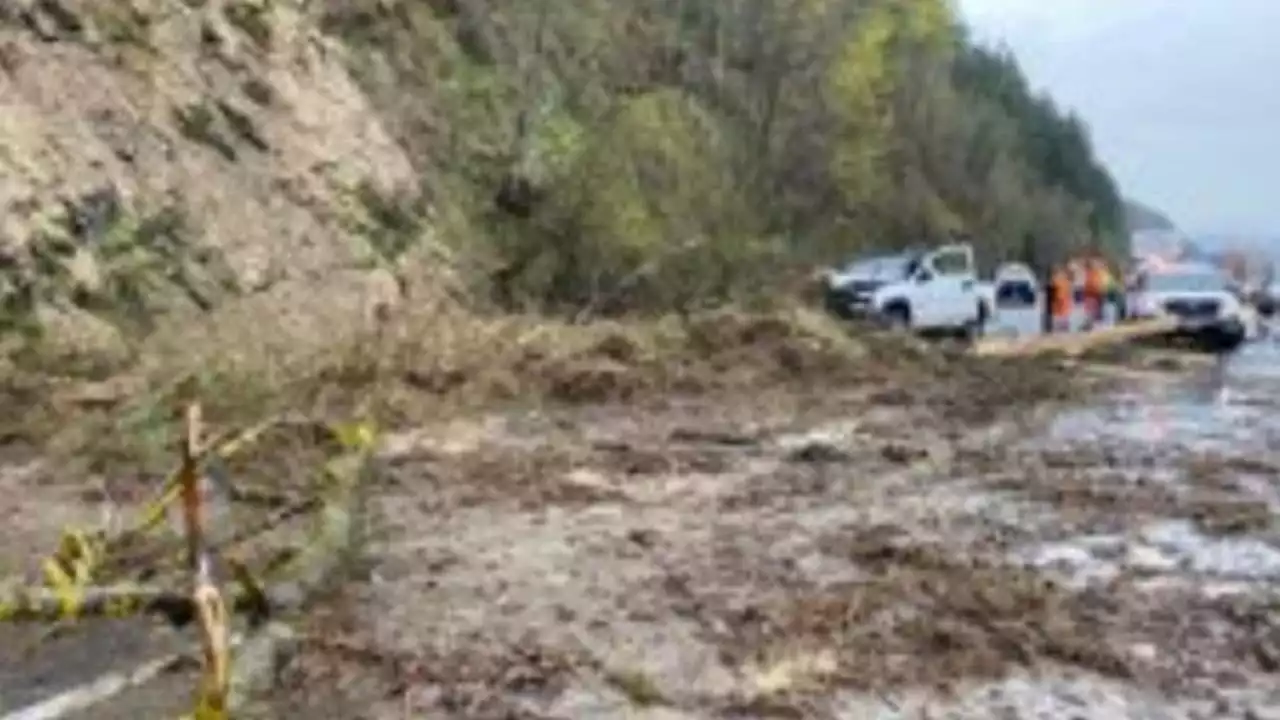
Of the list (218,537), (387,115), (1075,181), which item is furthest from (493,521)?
(1075,181)

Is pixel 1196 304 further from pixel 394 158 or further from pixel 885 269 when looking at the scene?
pixel 394 158

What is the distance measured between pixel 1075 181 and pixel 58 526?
8407 centimetres

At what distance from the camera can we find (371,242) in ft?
73.0

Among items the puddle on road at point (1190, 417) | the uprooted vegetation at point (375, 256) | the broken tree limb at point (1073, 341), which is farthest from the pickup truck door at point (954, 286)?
the puddle on road at point (1190, 417)

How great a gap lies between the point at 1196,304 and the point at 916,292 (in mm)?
4650

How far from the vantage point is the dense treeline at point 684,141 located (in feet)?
88.7

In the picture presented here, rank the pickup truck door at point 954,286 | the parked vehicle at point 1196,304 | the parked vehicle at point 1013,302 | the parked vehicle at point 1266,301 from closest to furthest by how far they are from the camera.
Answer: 1. the parked vehicle at point 1196,304
2. the pickup truck door at point 954,286
3. the parked vehicle at point 1013,302
4. the parked vehicle at point 1266,301

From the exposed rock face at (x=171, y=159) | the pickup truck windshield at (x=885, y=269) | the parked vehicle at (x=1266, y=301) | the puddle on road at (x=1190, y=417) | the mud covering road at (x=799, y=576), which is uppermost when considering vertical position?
the exposed rock face at (x=171, y=159)

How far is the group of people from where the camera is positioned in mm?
32625

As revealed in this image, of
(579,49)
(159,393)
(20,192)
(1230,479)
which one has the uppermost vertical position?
(579,49)

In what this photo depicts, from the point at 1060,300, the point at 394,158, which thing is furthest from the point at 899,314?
the point at 394,158

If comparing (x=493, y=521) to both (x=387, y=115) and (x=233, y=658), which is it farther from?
(x=387, y=115)

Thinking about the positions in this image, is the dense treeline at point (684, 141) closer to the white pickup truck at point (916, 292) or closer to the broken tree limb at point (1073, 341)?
the white pickup truck at point (916, 292)

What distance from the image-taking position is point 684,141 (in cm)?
3441
